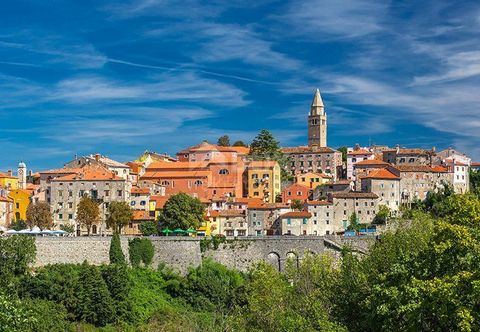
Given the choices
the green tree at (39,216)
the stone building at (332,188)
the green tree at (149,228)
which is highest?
the stone building at (332,188)

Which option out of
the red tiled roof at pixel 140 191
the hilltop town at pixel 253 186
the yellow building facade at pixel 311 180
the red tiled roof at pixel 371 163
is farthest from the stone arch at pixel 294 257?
the red tiled roof at pixel 371 163

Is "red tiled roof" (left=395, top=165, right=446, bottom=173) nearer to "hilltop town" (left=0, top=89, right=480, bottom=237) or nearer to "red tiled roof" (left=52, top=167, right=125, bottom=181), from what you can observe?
"hilltop town" (left=0, top=89, right=480, bottom=237)

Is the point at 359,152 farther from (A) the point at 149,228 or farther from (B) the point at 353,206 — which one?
(A) the point at 149,228

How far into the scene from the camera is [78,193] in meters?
81.9

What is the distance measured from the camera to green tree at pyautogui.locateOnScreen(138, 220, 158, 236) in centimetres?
7589

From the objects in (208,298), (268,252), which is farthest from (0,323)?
(268,252)

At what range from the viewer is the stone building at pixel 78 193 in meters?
81.0

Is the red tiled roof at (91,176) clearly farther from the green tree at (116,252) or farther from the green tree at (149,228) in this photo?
the green tree at (116,252)

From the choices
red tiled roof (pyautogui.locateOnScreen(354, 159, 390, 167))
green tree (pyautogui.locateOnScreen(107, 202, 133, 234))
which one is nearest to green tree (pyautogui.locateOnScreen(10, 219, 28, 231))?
green tree (pyautogui.locateOnScreen(107, 202, 133, 234))

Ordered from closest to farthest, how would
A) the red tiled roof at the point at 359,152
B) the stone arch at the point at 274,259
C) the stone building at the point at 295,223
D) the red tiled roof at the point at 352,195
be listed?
the stone arch at the point at 274,259, the stone building at the point at 295,223, the red tiled roof at the point at 352,195, the red tiled roof at the point at 359,152

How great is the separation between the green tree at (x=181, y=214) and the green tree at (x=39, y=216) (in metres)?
11.4

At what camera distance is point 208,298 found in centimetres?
6062

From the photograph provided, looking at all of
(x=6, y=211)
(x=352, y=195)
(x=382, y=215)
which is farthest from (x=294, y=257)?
(x=6, y=211)

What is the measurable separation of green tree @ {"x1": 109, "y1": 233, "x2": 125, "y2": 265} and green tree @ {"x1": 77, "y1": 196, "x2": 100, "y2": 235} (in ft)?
46.3
